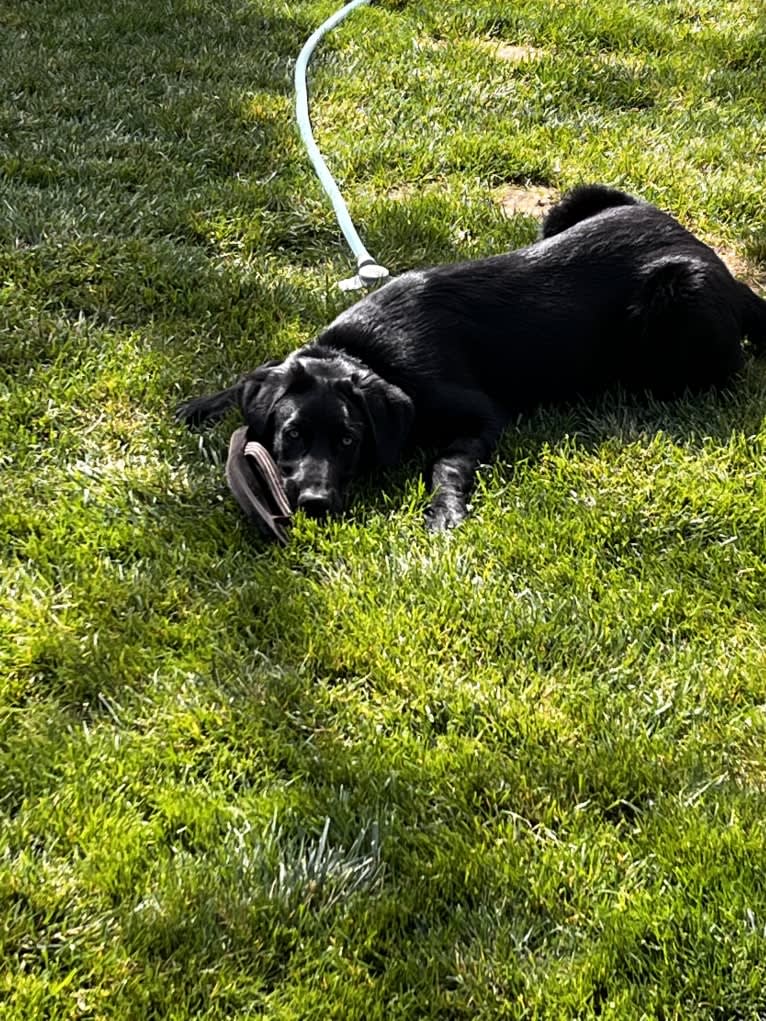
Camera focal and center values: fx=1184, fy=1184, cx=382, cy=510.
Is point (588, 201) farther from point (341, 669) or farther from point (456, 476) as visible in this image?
point (341, 669)

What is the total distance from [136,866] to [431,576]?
1243 mm

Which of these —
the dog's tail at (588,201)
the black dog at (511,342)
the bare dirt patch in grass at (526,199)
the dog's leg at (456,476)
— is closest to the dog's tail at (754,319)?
the black dog at (511,342)

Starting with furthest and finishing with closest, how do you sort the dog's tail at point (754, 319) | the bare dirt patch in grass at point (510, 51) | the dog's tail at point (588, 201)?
1. the bare dirt patch in grass at point (510, 51)
2. the dog's tail at point (588, 201)
3. the dog's tail at point (754, 319)

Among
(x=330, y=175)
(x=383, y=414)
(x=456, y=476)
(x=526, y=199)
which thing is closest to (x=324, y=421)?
(x=383, y=414)

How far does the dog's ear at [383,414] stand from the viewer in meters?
3.92

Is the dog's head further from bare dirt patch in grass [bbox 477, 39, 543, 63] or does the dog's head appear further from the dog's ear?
bare dirt patch in grass [bbox 477, 39, 543, 63]

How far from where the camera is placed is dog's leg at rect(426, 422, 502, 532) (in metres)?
3.71

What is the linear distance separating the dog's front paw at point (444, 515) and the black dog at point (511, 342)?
0.14 meters

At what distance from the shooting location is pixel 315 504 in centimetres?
364

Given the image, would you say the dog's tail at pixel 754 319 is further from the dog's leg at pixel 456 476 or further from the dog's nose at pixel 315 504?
the dog's nose at pixel 315 504

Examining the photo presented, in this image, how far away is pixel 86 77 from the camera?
6.87m

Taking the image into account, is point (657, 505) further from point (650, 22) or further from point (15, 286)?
point (650, 22)

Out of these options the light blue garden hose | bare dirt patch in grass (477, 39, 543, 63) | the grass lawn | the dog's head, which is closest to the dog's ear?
the dog's head

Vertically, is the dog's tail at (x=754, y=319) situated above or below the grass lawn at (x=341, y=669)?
below
